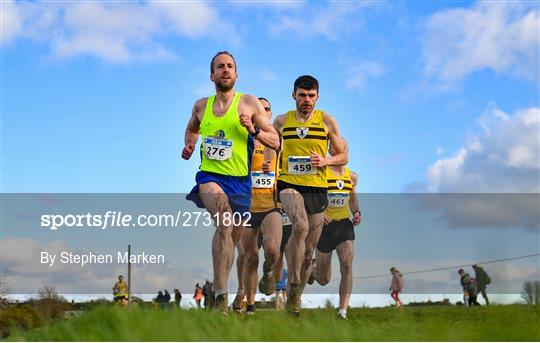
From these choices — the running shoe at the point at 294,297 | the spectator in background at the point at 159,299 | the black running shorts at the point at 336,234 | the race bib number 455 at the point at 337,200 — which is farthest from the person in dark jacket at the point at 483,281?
the race bib number 455 at the point at 337,200

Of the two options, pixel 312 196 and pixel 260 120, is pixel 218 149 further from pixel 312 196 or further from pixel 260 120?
pixel 312 196

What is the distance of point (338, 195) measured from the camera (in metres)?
15.4

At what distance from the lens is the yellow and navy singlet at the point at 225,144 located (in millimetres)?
11656

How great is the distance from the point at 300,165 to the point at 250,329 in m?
4.40

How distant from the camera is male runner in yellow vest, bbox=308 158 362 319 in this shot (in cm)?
1453

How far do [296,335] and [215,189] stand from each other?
10.7 ft

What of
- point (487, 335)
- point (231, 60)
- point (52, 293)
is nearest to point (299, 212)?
point (231, 60)

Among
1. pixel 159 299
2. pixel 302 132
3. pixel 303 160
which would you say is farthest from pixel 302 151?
pixel 159 299

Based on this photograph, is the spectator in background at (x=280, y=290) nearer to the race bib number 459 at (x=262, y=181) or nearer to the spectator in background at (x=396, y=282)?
the spectator in background at (x=396, y=282)

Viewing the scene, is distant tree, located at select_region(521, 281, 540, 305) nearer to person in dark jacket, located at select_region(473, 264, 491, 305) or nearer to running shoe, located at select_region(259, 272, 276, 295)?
person in dark jacket, located at select_region(473, 264, 491, 305)

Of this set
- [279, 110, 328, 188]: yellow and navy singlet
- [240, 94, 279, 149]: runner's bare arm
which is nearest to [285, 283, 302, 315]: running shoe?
[279, 110, 328, 188]: yellow and navy singlet

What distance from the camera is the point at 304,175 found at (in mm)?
13375

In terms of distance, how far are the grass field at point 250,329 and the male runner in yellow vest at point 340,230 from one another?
3.69 meters

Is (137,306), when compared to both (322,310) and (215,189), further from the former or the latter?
(322,310)
